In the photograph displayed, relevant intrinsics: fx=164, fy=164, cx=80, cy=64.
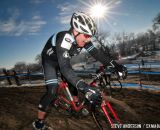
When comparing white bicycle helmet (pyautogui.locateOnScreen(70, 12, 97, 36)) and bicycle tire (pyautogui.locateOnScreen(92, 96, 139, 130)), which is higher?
white bicycle helmet (pyautogui.locateOnScreen(70, 12, 97, 36))

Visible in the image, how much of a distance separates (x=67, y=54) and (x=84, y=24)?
32.3 inches

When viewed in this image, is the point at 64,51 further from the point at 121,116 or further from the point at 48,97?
the point at 121,116

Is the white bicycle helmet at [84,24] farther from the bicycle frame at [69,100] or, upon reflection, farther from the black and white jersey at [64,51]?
the bicycle frame at [69,100]

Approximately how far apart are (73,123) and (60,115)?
0.69 m

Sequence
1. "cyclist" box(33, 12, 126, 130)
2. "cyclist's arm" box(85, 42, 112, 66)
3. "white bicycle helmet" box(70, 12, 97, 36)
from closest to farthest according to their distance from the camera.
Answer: "cyclist" box(33, 12, 126, 130), "white bicycle helmet" box(70, 12, 97, 36), "cyclist's arm" box(85, 42, 112, 66)

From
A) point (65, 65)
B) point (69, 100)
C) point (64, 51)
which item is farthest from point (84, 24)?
point (69, 100)

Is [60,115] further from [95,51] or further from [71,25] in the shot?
[71,25]

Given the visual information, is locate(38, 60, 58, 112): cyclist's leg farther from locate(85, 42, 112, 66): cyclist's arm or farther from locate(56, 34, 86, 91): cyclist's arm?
locate(85, 42, 112, 66): cyclist's arm

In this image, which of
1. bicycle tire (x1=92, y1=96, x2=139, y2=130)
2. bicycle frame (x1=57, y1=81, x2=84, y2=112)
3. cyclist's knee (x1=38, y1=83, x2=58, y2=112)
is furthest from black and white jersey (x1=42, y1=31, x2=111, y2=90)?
bicycle tire (x1=92, y1=96, x2=139, y2=130)

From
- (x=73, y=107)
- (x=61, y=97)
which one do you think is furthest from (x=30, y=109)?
(x=73, y=107)

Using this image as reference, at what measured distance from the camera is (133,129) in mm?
4273

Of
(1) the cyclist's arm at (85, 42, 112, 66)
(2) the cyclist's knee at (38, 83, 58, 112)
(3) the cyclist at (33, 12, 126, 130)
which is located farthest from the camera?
(1) the cyclist's arm at (85, 42, 112, 66)

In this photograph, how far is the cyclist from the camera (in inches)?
141

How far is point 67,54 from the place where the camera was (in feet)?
12.0
